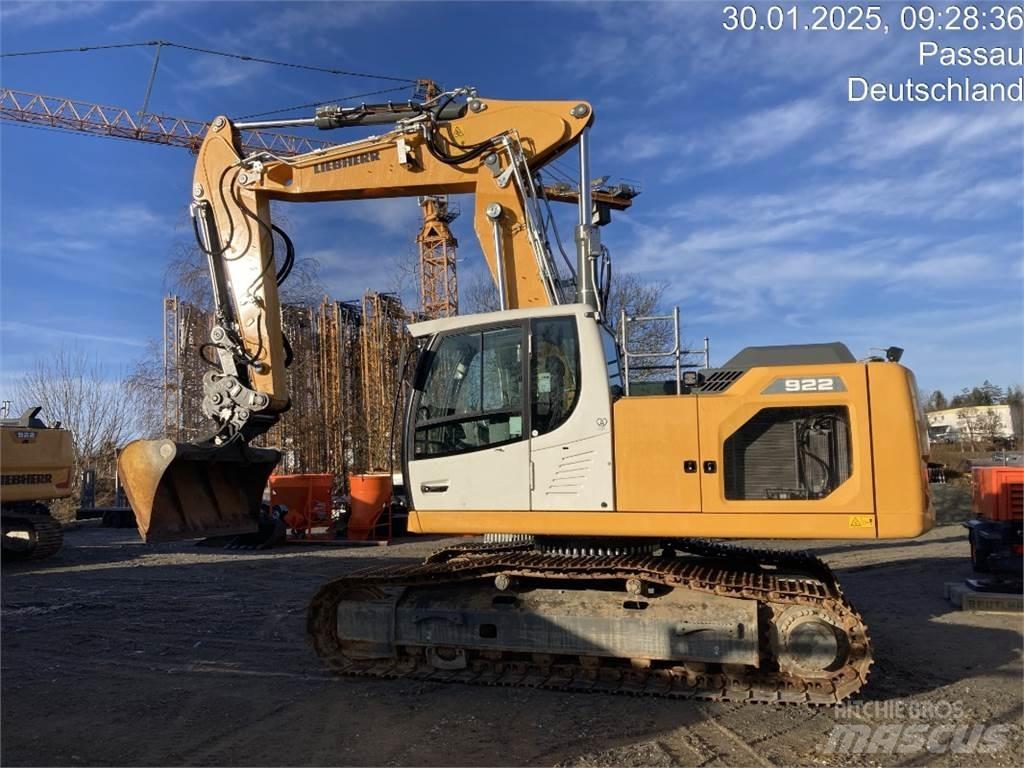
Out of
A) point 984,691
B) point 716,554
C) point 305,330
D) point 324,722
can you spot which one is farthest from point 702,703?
point 305,330

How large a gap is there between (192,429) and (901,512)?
2603cm

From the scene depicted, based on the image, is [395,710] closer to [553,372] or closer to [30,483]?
[553,372]

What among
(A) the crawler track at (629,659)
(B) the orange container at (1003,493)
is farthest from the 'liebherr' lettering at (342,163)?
(B) the orange container at (1003,493)

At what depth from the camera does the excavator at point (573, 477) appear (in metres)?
5.50

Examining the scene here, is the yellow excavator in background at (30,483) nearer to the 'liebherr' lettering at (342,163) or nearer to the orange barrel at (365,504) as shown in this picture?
the orange barrel at (365,504)

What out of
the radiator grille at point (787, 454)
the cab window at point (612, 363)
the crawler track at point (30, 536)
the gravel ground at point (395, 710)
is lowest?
the gravel ground at point (395, 710)

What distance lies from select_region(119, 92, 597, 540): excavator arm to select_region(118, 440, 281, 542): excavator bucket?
1 cm

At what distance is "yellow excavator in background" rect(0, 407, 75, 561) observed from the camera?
13820mm

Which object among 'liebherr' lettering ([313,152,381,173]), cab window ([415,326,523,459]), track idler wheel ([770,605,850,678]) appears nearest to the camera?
track idler wheel ([770,605,850,678])

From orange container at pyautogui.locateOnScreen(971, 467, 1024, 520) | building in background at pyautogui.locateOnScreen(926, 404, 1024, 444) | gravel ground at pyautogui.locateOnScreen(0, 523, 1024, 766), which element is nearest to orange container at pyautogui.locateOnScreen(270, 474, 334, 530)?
gravel ground at pyautogui.locateOnScreen(0, 523, 1024, 766)

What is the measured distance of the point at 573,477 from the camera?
5844 mm

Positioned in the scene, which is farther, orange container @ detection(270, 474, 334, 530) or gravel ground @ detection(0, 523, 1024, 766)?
orange container @ detection(270, 474, 334, 530)

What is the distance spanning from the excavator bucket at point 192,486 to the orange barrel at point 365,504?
920 cm

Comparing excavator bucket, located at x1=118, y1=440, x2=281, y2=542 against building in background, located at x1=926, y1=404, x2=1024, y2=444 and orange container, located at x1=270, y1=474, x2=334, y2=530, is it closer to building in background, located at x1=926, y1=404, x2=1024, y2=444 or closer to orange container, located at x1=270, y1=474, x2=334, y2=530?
orange container, located at x1=270, y1=474, x2=334, y2=530
